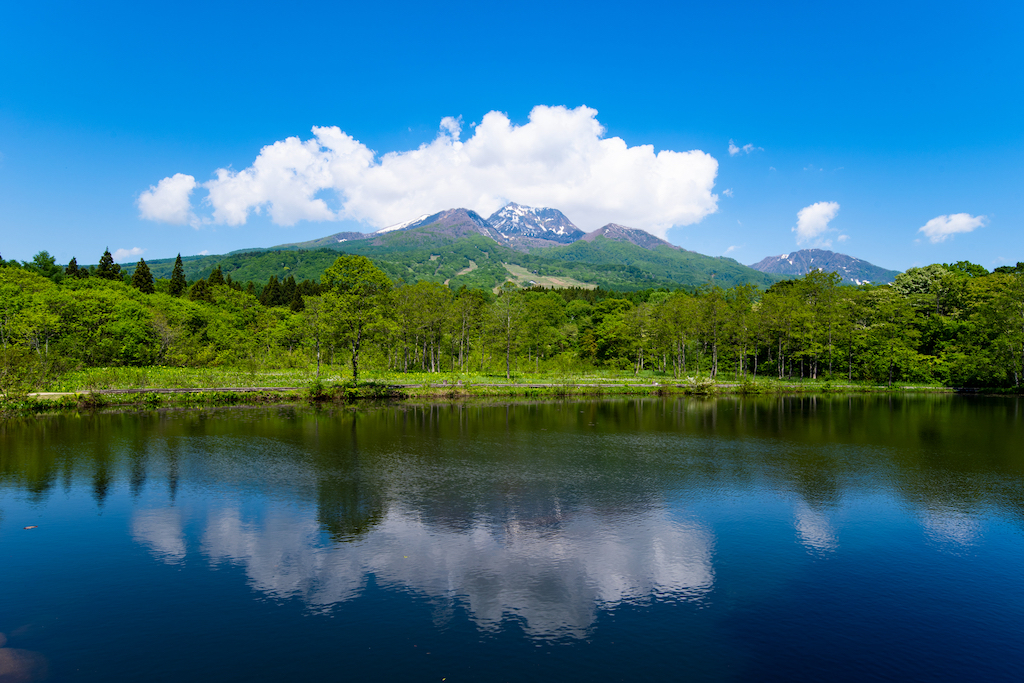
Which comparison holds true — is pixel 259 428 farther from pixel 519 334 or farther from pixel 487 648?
pixel 519 334

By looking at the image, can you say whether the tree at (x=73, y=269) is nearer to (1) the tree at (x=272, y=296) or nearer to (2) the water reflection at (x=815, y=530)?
(1) the tree at (x=272, y=296)

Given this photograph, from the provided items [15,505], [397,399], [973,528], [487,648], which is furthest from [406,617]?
[397,399]

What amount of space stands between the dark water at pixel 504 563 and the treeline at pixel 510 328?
35.8 m

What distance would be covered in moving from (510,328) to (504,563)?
194 feet

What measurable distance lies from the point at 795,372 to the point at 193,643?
98694 millimetres

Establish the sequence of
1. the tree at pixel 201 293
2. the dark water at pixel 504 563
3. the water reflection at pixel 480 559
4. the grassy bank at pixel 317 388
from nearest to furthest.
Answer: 1. the dark water at pixel 504 563
2. the water reflection at pixel 480 559
3. the grassy bank at pixel 317 388
4. the tree at pixel 201 293

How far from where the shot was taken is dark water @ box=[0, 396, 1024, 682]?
10844mm

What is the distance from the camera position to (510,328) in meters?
73.4

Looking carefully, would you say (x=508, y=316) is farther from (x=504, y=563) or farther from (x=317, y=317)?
(x=504, y=563)

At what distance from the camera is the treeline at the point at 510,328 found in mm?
60688

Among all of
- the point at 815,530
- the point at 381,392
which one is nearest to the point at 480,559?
the point at 815,530

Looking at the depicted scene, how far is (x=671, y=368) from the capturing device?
9369 cm

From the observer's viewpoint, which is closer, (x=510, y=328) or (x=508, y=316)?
(x=508, y=316)

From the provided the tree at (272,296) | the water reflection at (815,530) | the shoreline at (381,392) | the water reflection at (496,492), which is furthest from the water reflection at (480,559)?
the tree at (272,296)
